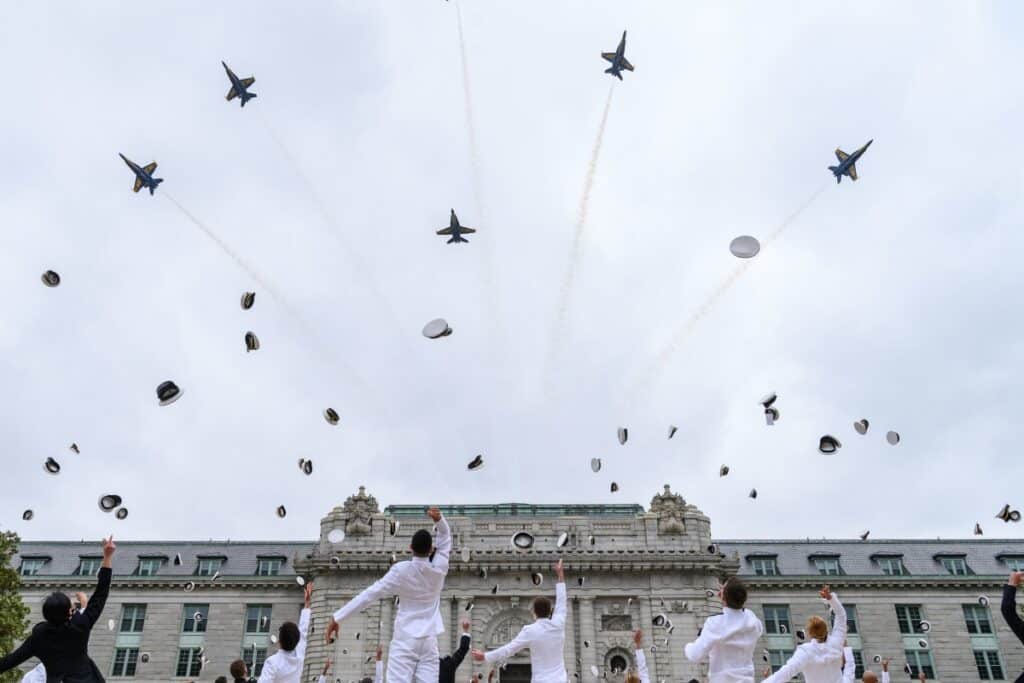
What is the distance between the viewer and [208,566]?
2552 inches

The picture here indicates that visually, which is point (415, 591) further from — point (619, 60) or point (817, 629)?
point (619, 60)

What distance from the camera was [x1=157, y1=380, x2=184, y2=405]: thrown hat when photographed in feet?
87.9

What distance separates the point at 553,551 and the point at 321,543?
663 inches

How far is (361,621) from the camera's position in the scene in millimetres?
58188

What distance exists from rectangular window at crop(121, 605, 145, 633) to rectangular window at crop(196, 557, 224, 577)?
449 centimetres

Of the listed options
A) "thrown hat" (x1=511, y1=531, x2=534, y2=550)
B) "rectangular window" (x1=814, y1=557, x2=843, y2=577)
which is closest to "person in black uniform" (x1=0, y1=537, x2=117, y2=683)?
"thrown hat" (x1=511, y1=531, x2=534, y2=550)

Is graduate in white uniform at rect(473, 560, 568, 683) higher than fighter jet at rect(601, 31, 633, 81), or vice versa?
fighter jet at rect(601, 31, 633, 81)

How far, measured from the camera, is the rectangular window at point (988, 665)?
197 feet

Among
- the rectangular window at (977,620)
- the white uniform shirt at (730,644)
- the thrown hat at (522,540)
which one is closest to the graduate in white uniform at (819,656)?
the white uniform shirt at (730,644)

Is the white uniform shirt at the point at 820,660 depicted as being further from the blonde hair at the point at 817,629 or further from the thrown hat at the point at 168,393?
the thrown hat at the point at 168,393

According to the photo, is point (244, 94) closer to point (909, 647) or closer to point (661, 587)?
point (661, 587)

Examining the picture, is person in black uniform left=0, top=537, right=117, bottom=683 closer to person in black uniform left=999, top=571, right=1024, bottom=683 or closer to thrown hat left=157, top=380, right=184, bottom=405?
person in black uniform left=999, top=571, right=1024, bottom=683

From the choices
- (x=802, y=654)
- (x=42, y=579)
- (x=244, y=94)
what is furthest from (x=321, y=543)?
(x=802, y=654)

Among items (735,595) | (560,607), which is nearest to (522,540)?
(560,607)
